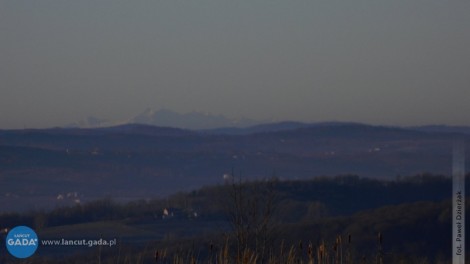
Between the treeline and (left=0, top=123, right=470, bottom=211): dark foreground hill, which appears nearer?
the treeline

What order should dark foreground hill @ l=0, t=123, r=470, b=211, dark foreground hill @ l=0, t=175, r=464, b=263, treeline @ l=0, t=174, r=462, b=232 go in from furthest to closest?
dark foreground hill @ l=0, t=123, r=470, b=211 < treeline @ l=0, t=174, r=462, b=232 < dark foreground hill @ l=0, t=175, r=464, b=263

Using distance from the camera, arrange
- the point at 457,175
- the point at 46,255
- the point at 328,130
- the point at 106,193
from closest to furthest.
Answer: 1. the point at 457,175
2. the point at 46,255
3. the point at 106,193
4. the point at 328,130

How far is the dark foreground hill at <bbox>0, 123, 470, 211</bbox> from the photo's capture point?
4497 cm

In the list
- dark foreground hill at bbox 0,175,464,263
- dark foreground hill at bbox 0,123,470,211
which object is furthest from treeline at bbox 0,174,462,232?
dark foreground hill at bbox 0,123,470,211

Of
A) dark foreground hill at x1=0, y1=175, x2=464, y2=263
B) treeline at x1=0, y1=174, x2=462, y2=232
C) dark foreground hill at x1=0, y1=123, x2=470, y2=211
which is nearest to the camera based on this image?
dark foreground hill at x1=0, y1=175, x2=464, y2=263

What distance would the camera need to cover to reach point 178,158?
52125 millimetres

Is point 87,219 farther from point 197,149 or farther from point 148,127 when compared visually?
point 148,127

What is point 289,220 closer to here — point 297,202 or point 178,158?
point 297,202

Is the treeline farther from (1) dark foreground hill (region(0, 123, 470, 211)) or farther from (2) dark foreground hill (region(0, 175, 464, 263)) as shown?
(1) dark foreground hill (region(0, 123, 470, 211))

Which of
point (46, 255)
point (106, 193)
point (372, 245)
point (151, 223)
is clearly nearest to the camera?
point (46, 255)

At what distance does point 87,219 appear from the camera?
112ft

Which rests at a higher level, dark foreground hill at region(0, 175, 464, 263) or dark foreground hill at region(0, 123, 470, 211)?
dark foreground hill at region(0, 123, 470, 211)

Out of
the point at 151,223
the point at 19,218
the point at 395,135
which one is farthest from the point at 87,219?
the point at 395,135

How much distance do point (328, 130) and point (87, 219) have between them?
28.2 meters
